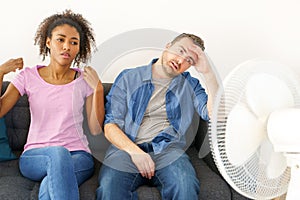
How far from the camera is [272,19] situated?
2385 mm

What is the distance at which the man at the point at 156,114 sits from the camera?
1766 millimetres

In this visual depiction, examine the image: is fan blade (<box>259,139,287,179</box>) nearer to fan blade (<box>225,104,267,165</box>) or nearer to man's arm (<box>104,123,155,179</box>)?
fan blade (<box>225,104,267,165</box>)

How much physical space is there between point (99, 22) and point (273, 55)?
2.98ft

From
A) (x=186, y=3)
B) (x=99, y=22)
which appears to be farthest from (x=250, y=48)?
(x=99, y=22)

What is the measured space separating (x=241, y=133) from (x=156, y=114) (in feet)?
2.09

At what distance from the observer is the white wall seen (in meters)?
2.35

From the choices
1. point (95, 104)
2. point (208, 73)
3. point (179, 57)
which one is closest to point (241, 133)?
point (208, 73)

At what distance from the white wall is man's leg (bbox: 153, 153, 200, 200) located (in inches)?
31.4

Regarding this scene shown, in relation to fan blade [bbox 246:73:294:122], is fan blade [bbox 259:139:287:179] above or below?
below

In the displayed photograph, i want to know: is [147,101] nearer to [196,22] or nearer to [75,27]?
[75,27]

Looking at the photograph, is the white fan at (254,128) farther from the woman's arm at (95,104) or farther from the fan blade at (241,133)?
the woman's arm at (95,104)

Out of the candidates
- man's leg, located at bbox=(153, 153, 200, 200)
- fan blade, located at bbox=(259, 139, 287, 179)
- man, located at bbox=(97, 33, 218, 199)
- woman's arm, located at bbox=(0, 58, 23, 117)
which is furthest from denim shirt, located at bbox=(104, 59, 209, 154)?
fan blade, located at bbox=(259, 139, 287, 179)

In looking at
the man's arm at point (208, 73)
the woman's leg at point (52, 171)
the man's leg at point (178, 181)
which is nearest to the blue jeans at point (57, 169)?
the woman's leg at point (52, 171)

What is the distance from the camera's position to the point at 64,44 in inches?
77.8
